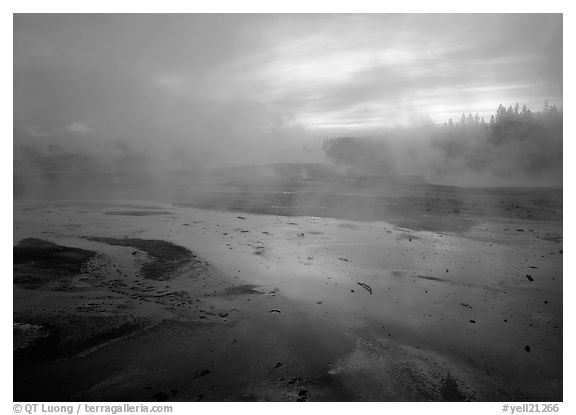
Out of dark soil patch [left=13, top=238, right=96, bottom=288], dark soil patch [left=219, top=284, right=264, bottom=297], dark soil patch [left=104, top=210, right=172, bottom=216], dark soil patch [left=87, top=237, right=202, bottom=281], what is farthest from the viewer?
dark soil patch [left=104, top=210, right=172, bottom=216]

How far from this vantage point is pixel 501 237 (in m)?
12.7

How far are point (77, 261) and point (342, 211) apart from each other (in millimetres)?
12965

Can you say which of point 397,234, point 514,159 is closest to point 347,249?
point 397,234

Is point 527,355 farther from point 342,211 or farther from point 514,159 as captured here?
point 514,159

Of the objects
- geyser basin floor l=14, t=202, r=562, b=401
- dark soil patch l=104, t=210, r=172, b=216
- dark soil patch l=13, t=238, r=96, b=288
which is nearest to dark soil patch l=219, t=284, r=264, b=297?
geyser basin floor l=14, t=202, r=562, b=401

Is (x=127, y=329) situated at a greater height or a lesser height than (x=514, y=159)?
lesser

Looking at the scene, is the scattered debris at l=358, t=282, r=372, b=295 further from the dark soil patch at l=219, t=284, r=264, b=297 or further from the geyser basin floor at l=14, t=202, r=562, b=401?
the dark soil patch at l=219, t=284, r=264, b=297

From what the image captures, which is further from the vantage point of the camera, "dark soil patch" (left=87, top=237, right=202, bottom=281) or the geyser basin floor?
"dark soil patch" (left=87, top=237, right=202, bottom=281)

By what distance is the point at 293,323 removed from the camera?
20.0 feet

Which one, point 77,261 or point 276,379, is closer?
point 276,379

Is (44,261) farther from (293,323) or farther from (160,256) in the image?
(293,323)

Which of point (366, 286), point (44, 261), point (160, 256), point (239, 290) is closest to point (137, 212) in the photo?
point (44, 261)

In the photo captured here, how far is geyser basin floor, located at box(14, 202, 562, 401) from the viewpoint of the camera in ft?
14.7

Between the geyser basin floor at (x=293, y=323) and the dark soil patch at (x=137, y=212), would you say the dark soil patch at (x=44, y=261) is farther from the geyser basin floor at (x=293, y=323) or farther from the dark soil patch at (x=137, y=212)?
the dark soil patch at (x=137, y=212)
